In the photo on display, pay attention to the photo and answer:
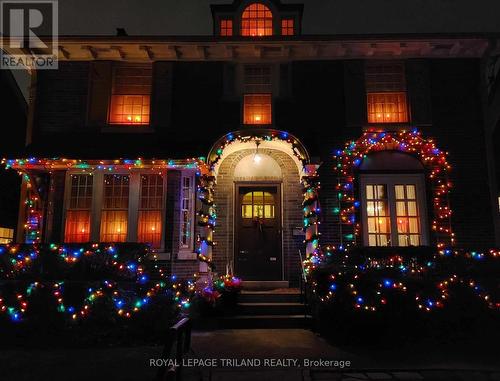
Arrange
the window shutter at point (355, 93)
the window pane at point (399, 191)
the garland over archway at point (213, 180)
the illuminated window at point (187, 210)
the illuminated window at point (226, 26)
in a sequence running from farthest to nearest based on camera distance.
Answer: the illuminated window at point (226, 26) → the window shutter at point (355, 93) → the window pane at point (399, 191) → the illuminated window at point (187, 210) → the garland over archway at point (213, 180)

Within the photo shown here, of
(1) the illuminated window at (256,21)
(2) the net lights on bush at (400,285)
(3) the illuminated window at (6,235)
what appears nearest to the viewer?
(2) the net lights on bush at (400,285)

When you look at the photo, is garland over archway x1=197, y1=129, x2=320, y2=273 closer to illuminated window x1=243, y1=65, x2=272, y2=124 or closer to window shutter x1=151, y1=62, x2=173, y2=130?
illuminated window x1=243, y1=65, x2=272, y2=124

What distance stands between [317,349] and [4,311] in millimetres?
5518

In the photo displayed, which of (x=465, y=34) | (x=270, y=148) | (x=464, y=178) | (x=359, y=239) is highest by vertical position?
(x=465, y=34)

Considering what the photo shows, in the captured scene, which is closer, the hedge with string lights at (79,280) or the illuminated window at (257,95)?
the hedge with string lights at (79,280)

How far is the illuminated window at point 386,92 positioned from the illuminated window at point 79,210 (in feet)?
23.9

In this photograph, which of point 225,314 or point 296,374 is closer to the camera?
point 296,374

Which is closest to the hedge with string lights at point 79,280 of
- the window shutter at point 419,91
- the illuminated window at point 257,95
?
the illuminated window at point 257,95

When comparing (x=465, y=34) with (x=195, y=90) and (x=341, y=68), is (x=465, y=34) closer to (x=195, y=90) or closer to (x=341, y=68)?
(x=341, y=68)

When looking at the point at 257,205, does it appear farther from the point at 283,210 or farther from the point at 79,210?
the point at 79,210

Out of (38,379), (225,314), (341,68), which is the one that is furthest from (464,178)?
(38,379)

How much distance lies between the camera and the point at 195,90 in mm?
10031

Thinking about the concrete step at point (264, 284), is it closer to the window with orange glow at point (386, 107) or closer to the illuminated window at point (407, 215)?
the illuminated window at point (407, 215)

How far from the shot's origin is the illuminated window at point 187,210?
904cm
